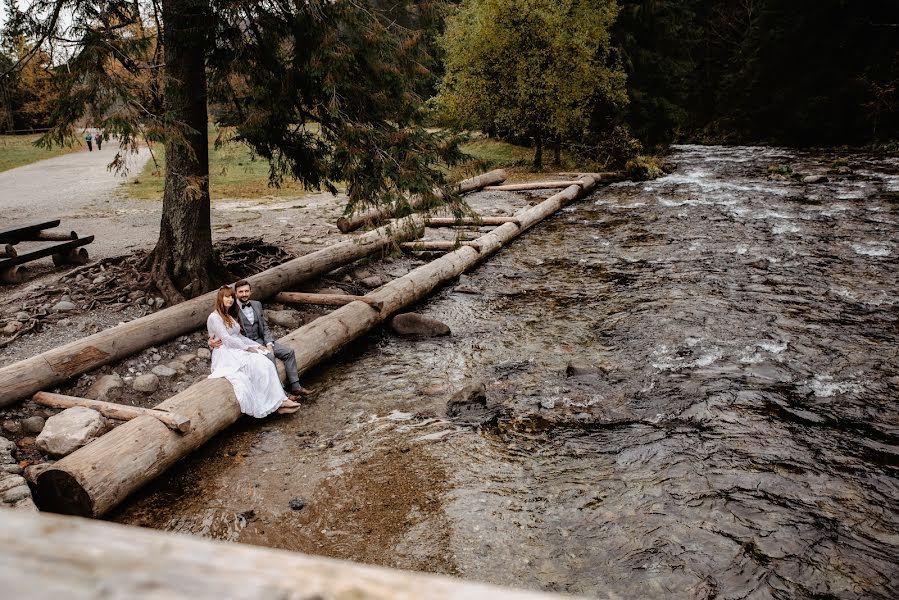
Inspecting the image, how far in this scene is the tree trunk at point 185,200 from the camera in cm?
878

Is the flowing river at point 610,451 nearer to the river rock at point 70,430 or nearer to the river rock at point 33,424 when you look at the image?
the river rock at point 70,430

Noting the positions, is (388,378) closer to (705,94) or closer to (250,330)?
(250,330)

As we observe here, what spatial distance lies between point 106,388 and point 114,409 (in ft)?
3.50

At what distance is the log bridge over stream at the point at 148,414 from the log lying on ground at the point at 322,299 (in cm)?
2

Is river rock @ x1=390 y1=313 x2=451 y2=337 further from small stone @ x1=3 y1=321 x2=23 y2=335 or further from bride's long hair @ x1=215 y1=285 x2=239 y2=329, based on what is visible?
small stone @ x1=3 y1=321 x2=23 y2=335

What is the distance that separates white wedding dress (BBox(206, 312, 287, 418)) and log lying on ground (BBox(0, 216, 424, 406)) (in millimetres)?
1343

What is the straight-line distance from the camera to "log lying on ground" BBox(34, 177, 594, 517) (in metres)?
4.89

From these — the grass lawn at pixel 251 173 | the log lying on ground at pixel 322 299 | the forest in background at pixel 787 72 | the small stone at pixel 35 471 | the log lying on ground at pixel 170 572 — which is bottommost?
the small stone at pixel 35 471

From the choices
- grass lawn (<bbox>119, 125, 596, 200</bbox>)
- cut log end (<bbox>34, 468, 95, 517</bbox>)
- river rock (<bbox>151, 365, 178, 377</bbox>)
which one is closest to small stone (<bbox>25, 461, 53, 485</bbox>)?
cut log end (<bbox>34, 468, 95, 517</bbox>)

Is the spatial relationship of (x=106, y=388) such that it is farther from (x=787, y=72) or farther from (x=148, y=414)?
(x=787, y=72)

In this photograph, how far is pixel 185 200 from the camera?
9.09 meters

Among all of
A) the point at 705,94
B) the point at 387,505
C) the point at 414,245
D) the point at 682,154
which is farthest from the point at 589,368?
the point at 705,94

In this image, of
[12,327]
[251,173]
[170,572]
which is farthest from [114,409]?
[251,173]

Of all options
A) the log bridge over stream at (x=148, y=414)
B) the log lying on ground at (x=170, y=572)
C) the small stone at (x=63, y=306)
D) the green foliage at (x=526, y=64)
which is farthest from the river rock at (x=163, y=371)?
the green foliage at (x=526, y=64)
